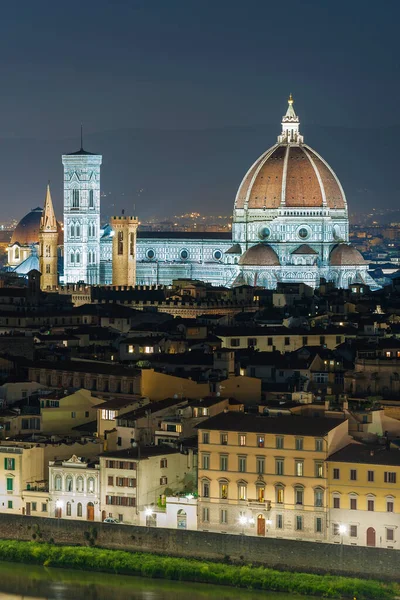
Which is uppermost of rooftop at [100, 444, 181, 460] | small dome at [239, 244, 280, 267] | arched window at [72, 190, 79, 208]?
arched window at [72, 190, 79, 208]

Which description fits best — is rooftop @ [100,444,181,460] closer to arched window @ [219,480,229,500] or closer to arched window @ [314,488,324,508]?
arched window @ [219,480,229,500]

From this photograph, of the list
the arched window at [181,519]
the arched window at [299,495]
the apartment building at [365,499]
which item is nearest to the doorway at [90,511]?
the arched window at [181,519]

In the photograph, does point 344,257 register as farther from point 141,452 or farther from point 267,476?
point 267,476

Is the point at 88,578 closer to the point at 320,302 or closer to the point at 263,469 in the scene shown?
the point at 263,469

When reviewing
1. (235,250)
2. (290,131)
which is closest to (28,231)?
(290,131)

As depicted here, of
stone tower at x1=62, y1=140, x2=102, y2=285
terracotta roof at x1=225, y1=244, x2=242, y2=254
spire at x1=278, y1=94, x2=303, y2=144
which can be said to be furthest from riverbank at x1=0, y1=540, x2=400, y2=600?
spire at x1=278, y1=94, x2=303, y2=144

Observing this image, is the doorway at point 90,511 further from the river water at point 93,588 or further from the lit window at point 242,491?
the lit window at point 242,491

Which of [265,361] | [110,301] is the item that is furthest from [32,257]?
[265,361]
